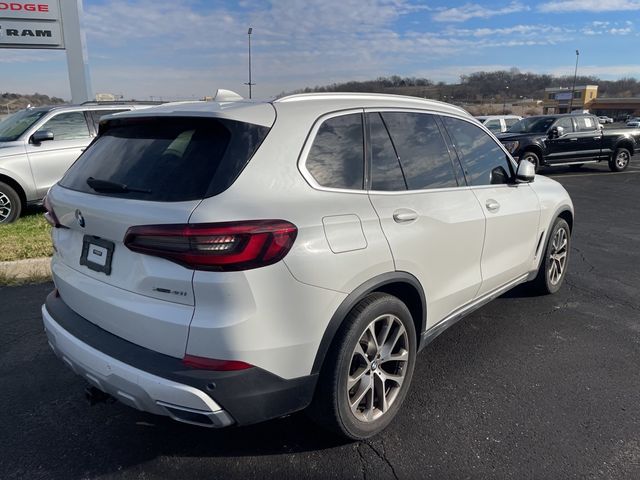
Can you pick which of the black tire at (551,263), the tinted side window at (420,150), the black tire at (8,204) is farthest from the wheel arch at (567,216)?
the black tire at (8,204)

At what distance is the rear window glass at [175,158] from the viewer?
2.24 metres

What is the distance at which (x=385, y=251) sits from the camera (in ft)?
8.63

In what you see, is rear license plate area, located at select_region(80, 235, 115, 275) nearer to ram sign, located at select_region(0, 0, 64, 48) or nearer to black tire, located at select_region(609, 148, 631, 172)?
ram sign, located at select_region(0, 0, 64, 48)

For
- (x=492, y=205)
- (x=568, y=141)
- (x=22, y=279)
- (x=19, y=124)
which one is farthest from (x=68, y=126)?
(x=568, y=141)

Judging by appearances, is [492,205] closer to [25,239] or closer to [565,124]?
[25,239]

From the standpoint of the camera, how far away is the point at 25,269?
17.9ft

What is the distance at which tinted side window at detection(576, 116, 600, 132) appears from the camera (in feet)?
52.0

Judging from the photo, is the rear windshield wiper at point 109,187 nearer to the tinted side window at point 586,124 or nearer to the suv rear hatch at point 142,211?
the suv rear hatch at point 142,211

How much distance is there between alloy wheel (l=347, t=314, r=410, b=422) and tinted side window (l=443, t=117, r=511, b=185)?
54.7 inches

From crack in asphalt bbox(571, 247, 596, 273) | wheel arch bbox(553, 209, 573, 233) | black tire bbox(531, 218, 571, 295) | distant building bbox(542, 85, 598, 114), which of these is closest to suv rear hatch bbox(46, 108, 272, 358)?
black tire bbox(531, 218, 571, 295)

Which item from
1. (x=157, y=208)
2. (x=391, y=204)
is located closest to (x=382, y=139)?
(x=391, y=204)

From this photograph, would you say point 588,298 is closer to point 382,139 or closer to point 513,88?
point 382,139

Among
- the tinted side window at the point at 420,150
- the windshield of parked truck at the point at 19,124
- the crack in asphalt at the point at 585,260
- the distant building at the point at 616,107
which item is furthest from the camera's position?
the distant building at the point at 616,107

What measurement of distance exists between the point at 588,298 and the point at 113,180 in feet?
14.7
